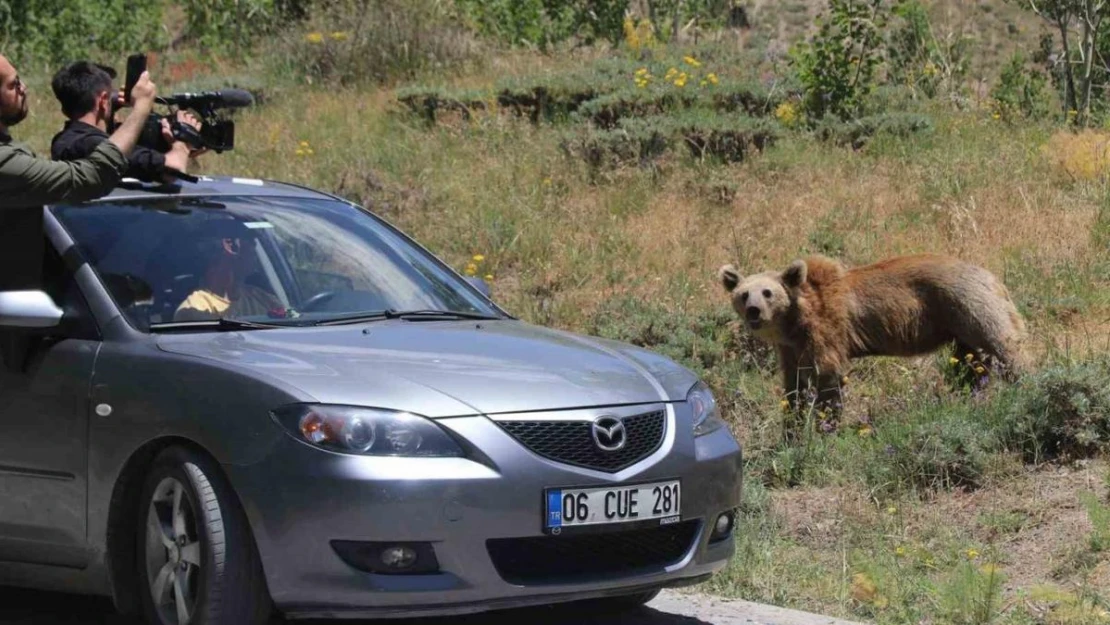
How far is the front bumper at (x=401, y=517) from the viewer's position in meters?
4.95

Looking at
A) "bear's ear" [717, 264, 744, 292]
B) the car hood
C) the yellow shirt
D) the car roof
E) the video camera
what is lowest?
"bear's ear" [717, 264, 744, 292]

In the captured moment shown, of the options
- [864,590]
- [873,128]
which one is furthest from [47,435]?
[873,128]

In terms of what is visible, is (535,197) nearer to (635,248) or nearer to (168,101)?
(635,248)

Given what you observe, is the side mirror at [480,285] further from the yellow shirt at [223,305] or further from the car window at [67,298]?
the car window at [67,298]

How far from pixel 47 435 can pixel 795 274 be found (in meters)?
5.49

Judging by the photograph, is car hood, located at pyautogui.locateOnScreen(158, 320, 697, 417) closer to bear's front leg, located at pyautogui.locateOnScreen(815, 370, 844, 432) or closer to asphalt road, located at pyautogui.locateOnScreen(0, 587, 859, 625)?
asphalt road, located at pyautogui.locateOnScreen(0, 587, 859, 625)

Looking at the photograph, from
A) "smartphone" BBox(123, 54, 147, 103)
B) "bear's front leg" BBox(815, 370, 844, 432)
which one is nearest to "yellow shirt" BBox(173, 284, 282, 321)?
"smartphone" BBox(123, 54, 147, 103)

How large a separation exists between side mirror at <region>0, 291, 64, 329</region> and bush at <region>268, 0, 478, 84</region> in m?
13.5

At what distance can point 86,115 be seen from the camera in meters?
7.43

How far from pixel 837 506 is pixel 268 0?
688 inches

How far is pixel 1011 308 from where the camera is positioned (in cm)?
983

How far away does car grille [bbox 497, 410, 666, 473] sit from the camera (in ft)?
17.0

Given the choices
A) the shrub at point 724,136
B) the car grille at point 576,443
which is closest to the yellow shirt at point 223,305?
the car grille at point 576,443

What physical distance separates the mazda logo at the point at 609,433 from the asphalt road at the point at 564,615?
1047 mm
